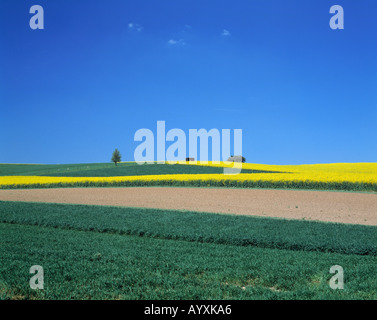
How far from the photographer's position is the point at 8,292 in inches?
269

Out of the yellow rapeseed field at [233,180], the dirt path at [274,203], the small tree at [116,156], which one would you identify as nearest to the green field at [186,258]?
the dirt path at [274,203]

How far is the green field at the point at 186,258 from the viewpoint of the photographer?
6891 millimetres

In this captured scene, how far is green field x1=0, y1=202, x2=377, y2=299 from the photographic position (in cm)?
689

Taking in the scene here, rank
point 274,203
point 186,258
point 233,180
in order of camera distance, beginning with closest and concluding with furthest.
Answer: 1. point 186,258
2. point 274,203
3. point 233,180

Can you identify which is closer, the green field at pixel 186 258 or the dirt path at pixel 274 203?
the green field at pixel 186 258

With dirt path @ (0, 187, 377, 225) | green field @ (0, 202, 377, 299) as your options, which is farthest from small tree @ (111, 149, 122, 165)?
green field @ (0, 202, 377, 299)

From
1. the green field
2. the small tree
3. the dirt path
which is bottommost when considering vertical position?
the dirt path

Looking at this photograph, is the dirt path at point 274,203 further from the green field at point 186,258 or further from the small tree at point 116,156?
the small tree at point 116,156

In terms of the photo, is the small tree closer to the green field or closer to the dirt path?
the dirt path

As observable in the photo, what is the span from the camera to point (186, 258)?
916 cm

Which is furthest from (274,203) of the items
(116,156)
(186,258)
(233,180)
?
(116,156)

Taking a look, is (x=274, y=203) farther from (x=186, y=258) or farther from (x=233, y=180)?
(x=186, y=258)
